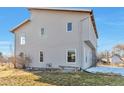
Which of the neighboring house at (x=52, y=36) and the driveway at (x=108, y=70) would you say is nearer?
the neighboring house at (x=52, y=36)

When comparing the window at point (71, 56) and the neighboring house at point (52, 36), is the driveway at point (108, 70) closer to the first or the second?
the neighboring house at point (52, 36)

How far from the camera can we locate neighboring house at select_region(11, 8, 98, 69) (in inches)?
637

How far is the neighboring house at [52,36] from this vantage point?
53.1ft

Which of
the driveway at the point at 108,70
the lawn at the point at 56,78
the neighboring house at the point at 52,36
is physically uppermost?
the neighboring house at the point at 52,36

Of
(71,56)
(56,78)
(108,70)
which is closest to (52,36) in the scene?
(71,56)

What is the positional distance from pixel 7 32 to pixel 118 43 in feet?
6.82

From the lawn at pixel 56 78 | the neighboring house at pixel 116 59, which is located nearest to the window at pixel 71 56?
the lawn at pixel 56 78

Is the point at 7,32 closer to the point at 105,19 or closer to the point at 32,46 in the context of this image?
the point at 32,46

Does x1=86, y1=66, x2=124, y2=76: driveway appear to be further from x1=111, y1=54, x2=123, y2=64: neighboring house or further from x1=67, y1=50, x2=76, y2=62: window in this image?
x1=67, y1=50, x2=76, y2=62: window

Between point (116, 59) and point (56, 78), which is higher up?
point (116, 59)

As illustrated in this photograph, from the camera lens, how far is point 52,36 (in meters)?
16.2

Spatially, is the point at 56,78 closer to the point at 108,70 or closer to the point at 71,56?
the point at 71,56

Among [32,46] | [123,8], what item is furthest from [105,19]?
[32,46]

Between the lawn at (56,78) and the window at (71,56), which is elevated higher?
the window at (71,56)
